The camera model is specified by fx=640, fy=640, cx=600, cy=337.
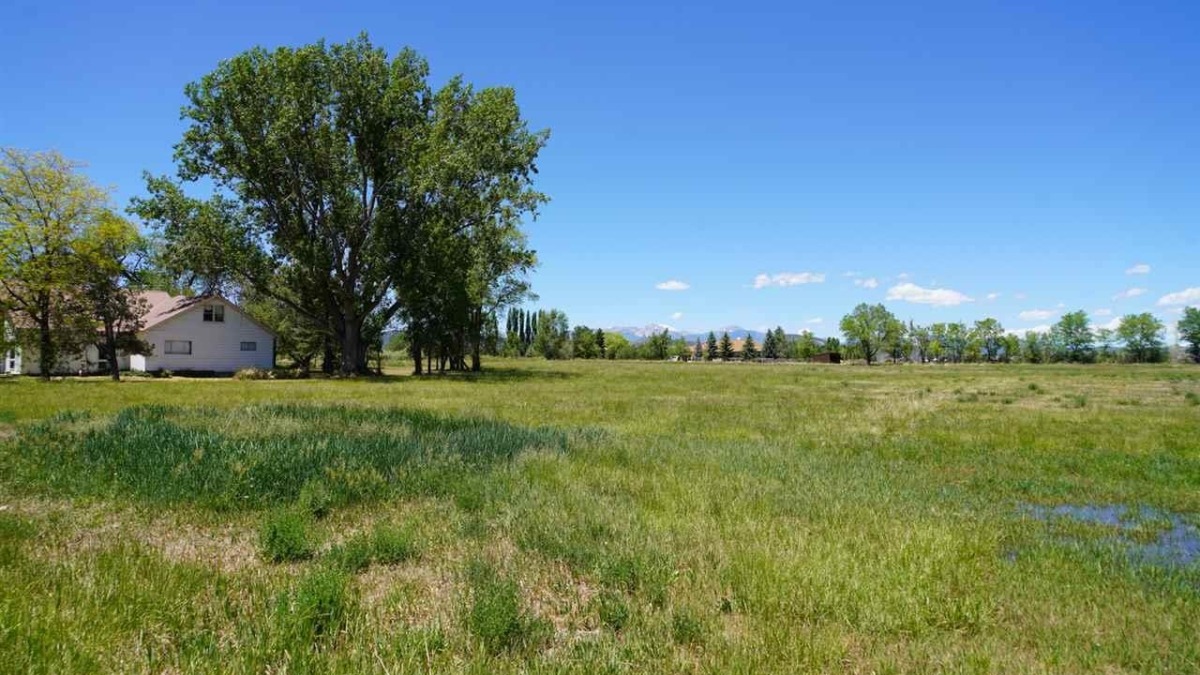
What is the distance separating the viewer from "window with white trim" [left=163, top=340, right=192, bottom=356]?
52.5m

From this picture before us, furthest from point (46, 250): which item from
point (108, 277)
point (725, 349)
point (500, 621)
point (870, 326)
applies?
point (725, 349)

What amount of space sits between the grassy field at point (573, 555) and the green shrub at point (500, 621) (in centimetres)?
2

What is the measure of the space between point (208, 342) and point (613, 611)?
2327 inches

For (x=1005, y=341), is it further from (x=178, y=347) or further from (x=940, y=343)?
(x=178, y=347)

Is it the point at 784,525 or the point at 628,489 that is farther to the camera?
the point at 628,489

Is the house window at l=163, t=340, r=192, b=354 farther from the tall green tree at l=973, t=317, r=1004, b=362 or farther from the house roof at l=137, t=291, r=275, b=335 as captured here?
the tall green tree at l=973, t=317, r=1004, b=362

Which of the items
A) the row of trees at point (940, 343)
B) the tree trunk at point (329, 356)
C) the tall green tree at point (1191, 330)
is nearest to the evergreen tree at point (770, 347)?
the row of trees at point (940, 343)

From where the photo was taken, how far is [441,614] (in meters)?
5.02

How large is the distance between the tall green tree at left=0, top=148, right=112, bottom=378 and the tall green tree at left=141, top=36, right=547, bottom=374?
6571 millimetres

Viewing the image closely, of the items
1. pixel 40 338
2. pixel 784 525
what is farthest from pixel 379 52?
pixel 784 525

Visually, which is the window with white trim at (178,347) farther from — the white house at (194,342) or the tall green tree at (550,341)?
the tall green tree at (550,341)

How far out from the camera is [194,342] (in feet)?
175

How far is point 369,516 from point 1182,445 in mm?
17586

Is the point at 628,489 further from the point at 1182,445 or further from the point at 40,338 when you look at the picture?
the point at 40,338
